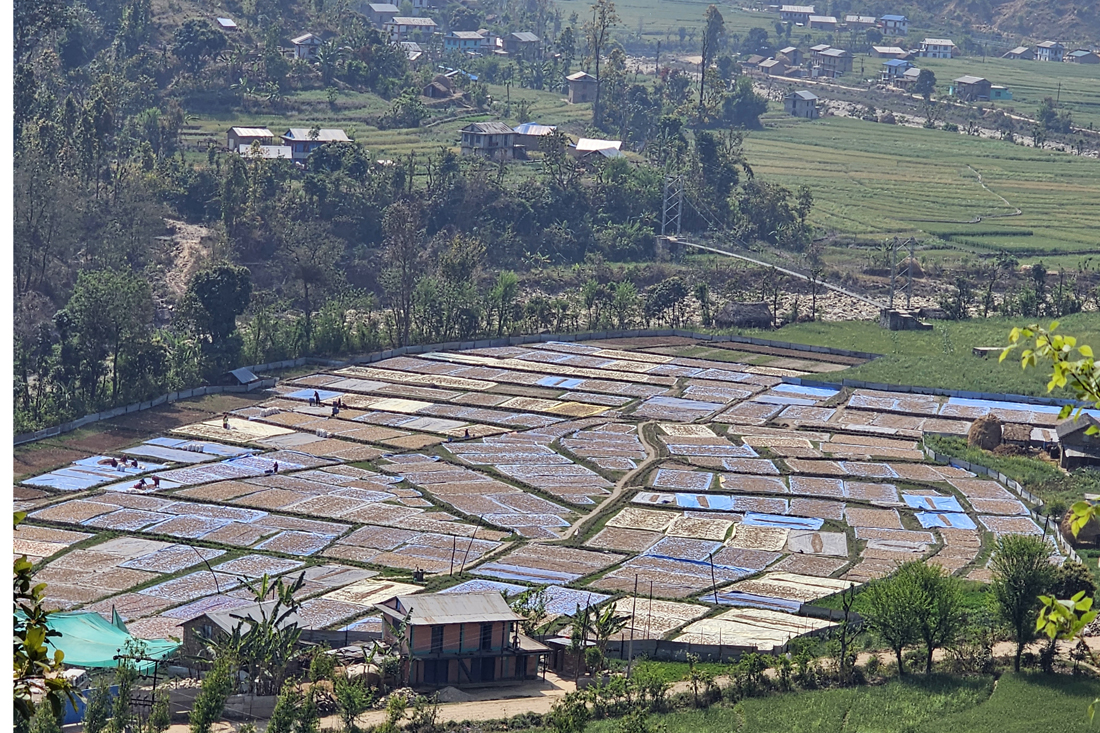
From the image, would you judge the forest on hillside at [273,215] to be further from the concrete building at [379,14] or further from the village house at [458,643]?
the village house at [458,643]

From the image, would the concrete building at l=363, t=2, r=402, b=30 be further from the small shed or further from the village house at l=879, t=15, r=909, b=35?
the small shed

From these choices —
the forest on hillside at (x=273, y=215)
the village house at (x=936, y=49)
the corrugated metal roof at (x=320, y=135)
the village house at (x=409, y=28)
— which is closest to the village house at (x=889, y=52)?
the village house at (x=936, y=49)

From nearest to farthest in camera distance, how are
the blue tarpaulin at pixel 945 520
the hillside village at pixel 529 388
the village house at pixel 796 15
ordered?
the hillside village at pixel 529 388 < the blue tarpaulin at pixel 945 520 < the village house at pixel 796 15

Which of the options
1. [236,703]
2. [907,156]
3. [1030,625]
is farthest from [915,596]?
[907,156]

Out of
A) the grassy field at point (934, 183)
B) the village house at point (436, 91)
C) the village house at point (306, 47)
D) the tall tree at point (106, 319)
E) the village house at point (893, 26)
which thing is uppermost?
the village house at point (893, 26)

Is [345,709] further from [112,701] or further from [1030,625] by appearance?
[1030,625]

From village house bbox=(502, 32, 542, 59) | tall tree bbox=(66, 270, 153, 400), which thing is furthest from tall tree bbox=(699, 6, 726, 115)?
tall tree bbox=(66, 270, 153, 400)
